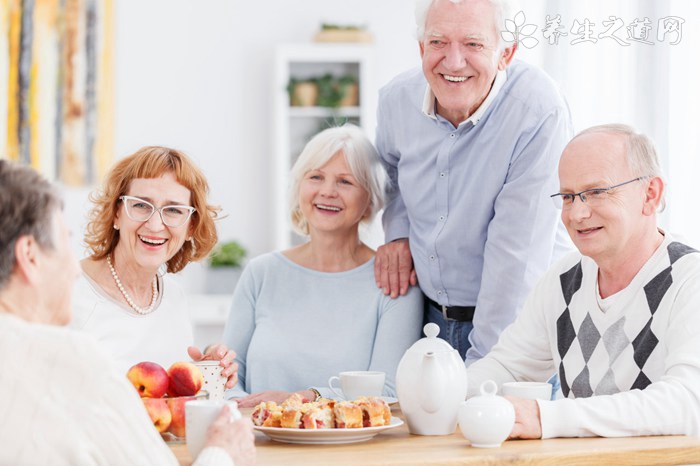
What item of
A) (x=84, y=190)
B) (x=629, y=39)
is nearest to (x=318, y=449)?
(x=629, y=39)

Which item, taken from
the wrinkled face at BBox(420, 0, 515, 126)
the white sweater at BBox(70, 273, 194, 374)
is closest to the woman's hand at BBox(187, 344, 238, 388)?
the white sweater at BBox(70, 273, 194, 374)

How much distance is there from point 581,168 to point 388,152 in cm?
99

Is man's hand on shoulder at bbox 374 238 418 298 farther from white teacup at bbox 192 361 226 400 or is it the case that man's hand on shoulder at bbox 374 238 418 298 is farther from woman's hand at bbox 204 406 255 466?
woman's hand at bbox 204 406 255 466

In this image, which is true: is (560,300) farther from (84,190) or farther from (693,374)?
(84,190)

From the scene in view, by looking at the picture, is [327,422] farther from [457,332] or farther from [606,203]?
[457,332]

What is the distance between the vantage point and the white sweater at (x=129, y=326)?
92.2 inches

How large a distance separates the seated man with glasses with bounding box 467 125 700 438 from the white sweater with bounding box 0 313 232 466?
30.1 inches

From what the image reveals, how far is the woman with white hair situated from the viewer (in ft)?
8.82

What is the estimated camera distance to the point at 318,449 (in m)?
1.71

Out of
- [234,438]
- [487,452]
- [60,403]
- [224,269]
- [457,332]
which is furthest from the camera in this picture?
[224,269]

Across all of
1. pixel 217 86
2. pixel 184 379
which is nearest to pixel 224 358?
pixel 184 379

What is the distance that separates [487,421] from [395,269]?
114cm

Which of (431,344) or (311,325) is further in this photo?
(311,325)

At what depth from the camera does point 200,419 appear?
159 cm
